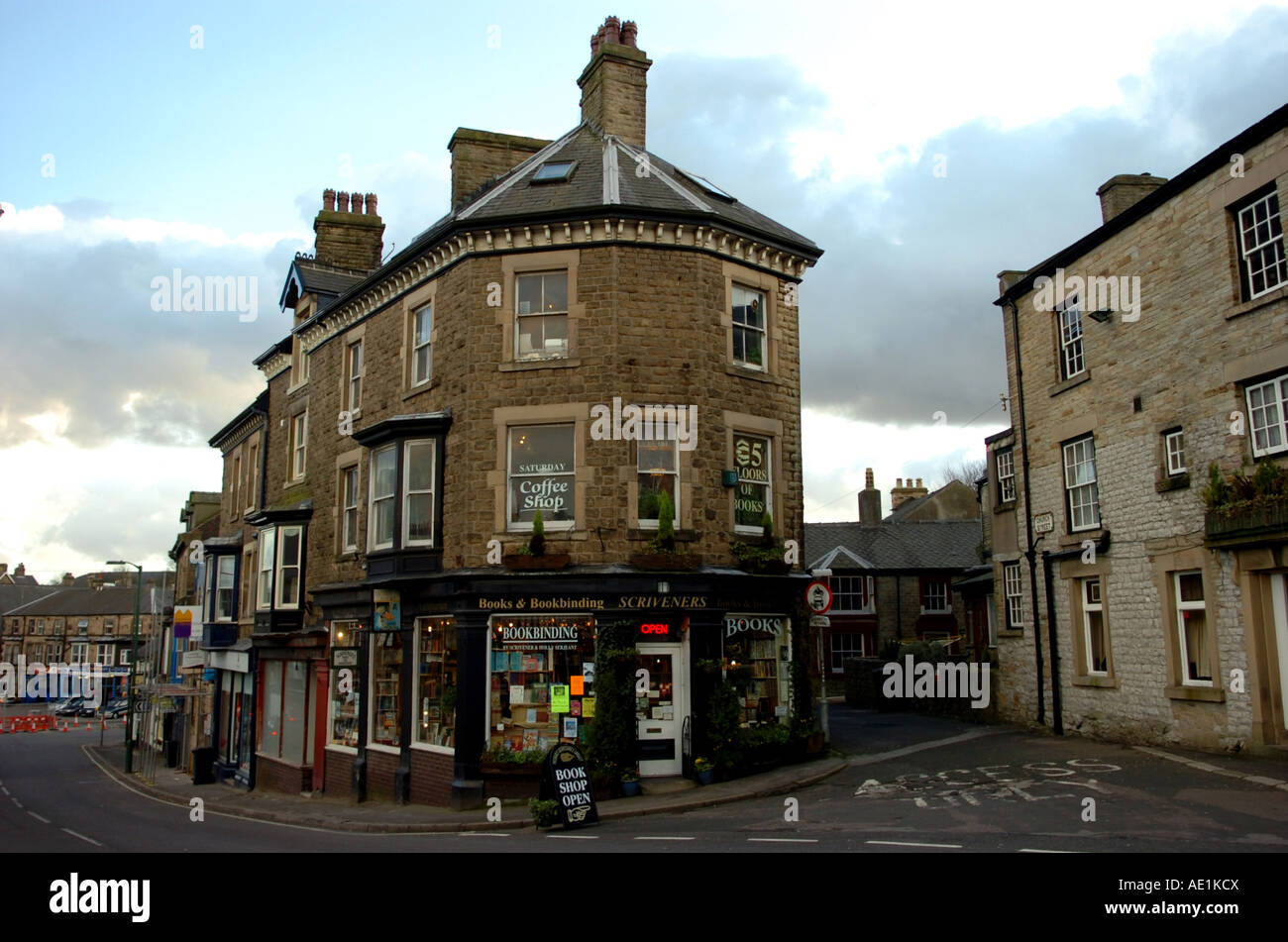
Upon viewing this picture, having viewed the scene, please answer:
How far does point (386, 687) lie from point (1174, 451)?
15.7 m

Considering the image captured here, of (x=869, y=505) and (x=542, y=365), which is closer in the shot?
(x=542, y=365)

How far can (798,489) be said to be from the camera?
1870cm

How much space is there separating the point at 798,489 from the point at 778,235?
16.4 ft

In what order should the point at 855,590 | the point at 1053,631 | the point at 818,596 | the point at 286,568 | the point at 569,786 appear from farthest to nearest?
the point at 855,590, the point at 286,568, the point at 1053,631, the point at 818,596, the point at 569,786

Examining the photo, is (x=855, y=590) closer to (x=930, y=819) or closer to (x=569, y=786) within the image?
(x=569, y=786)

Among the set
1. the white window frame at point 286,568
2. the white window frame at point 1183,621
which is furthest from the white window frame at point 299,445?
the white window frame at point 1183,621

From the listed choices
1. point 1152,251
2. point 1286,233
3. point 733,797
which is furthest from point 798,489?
point 1286,233

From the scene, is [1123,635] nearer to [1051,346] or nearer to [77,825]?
[1051,346]

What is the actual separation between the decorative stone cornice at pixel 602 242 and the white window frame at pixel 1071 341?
18.8 ft

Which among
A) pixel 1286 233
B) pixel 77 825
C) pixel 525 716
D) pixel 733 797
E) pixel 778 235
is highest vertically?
pixel 778 235

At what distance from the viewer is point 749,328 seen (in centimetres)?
1831

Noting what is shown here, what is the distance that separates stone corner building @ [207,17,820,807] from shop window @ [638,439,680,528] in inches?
1.4

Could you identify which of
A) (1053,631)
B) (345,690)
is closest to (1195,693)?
(1053,631)

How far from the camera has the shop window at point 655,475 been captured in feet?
54.6
